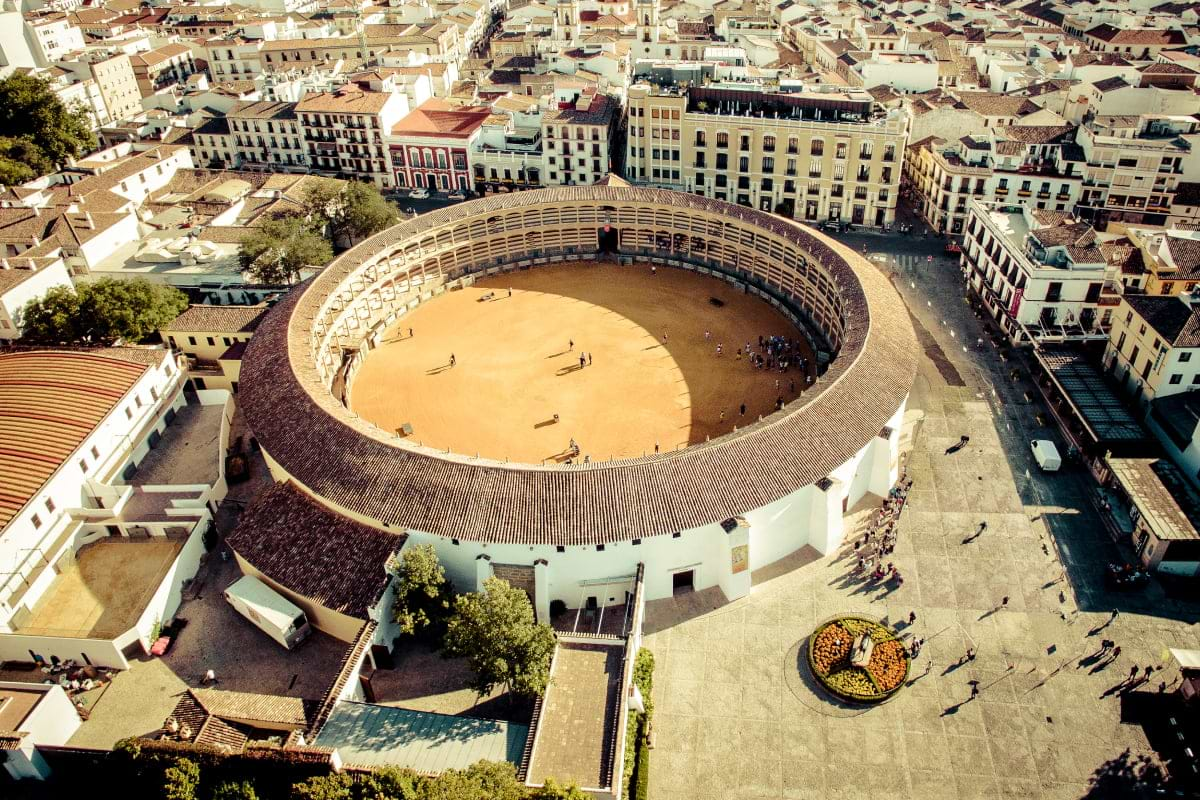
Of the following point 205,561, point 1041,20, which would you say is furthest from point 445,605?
point 1041,20

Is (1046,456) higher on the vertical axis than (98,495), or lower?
lower

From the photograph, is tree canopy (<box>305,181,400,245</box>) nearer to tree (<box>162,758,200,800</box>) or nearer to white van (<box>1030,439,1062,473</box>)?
tree (<box>162,758,200,800</box>)

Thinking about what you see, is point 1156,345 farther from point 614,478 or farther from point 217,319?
point 217,319

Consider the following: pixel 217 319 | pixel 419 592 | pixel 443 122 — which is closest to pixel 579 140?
pixel 443 122

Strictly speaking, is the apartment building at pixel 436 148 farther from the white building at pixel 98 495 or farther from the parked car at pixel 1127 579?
the parked car at pixel 1127 579

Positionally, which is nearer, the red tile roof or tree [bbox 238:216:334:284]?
tree [bbox 238:216:334:284]

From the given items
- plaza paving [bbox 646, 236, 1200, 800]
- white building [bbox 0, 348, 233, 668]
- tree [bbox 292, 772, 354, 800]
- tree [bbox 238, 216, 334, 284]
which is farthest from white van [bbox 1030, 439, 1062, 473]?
tree [bbox 238, 216, 334, 284]

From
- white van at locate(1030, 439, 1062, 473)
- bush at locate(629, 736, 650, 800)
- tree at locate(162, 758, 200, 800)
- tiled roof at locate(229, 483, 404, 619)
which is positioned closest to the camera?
tree at locate(162, 758, 200, 800)
